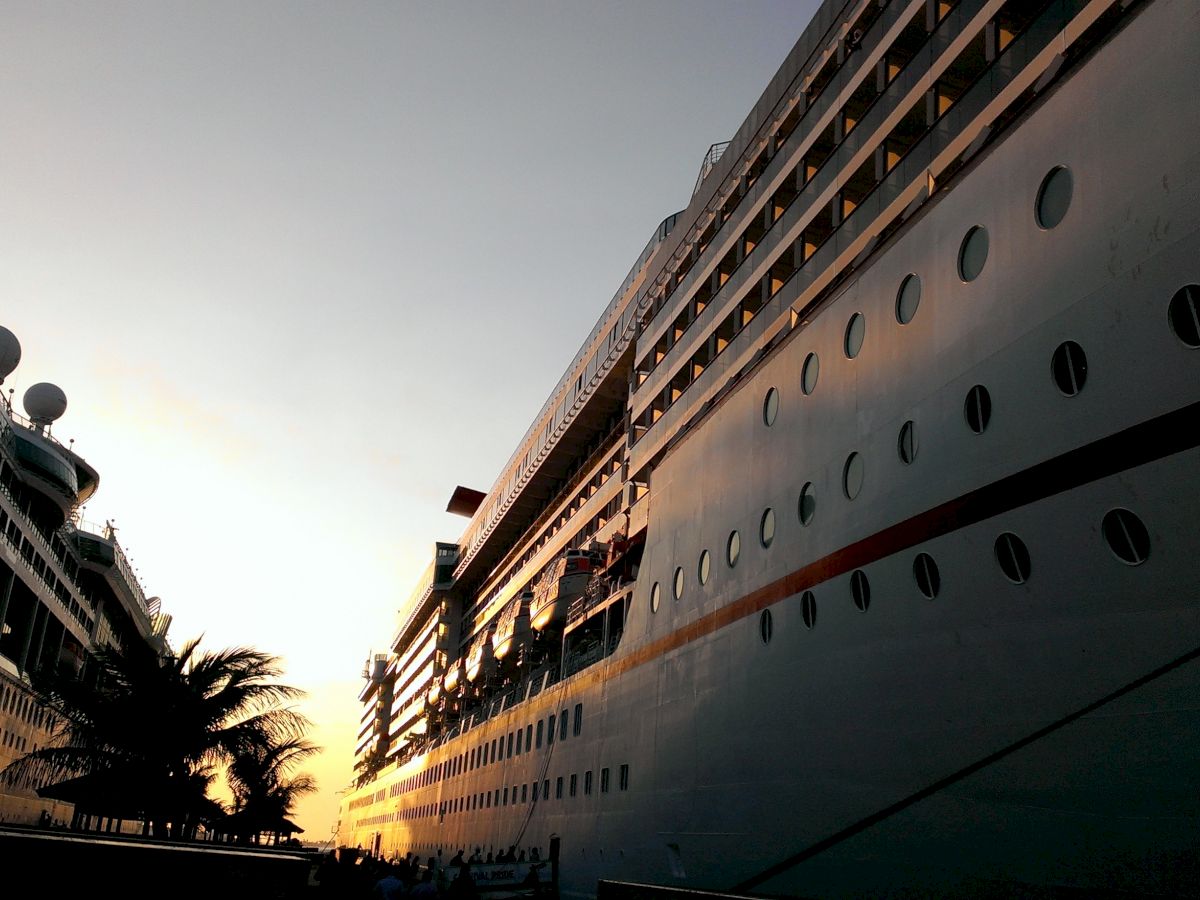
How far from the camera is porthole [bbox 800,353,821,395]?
13.2m

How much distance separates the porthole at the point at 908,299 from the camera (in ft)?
36.2

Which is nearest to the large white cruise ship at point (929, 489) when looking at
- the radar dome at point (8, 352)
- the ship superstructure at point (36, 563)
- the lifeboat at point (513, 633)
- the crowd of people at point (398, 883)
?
the crowd of people at point (398, 883)

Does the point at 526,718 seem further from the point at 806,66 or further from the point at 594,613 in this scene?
the point at 806,66

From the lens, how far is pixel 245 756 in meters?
18.8

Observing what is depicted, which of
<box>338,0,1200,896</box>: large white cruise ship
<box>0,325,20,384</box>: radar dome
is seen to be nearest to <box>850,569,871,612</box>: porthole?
<box>338,0,1200,896</box>: large white cruise ship

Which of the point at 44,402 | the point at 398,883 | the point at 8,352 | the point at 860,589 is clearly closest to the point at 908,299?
the point at 860,589

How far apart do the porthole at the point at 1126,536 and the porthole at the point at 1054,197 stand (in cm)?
268

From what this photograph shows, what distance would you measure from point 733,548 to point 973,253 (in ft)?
19.9

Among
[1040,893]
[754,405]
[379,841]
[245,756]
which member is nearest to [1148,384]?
[1040,893]

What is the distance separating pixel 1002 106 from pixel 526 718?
20753 millimetres

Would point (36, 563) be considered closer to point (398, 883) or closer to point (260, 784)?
point (260, 784)

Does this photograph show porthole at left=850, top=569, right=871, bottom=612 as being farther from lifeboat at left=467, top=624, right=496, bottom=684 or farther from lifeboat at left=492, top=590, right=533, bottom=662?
lifeboat at left=467, top=624, right=496, bottom=684

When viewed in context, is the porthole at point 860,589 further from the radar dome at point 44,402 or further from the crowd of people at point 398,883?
the radar dome at point 44,402

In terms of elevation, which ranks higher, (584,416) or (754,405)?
(584,416)
